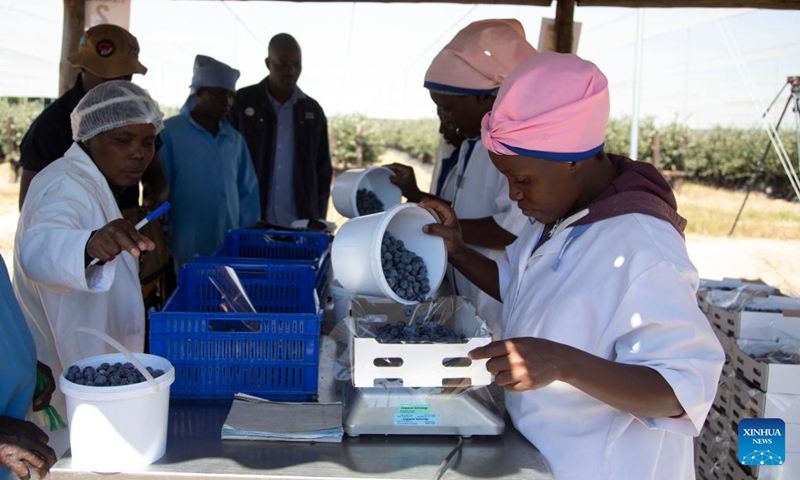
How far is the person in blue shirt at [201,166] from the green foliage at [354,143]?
14035 mm

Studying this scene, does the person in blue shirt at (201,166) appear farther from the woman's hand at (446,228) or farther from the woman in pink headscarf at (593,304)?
the woman in pink headscarf at (593,304)

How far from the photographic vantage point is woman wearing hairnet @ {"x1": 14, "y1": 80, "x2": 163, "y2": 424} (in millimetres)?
1992

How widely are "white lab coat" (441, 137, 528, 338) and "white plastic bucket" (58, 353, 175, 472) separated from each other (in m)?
1.35

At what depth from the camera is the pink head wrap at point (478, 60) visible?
8.58 feet

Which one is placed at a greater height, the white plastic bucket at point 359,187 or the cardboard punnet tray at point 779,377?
the white plastic bucket at point 359,187

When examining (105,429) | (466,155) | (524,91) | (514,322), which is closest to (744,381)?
(466,155)

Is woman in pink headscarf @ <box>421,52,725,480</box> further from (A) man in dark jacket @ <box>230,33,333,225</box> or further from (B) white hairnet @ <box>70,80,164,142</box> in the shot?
(A) man in dark jacket @ <box>230,33,333,225</box>

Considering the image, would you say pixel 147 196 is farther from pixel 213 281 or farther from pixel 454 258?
pixel 454 258

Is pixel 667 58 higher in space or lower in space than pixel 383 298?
higher

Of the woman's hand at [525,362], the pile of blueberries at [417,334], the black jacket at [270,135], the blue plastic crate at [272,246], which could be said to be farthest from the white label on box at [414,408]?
the black jacket at [270,135]

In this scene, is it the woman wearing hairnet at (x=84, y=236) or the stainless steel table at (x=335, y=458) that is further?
the woman wearing hairnet at (x=84, y=236)

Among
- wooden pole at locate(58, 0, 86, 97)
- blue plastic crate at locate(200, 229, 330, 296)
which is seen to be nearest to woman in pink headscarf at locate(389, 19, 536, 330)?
blue plastic crate at locate(200, 229, 330, 296)

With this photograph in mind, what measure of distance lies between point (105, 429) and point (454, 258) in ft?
3.54

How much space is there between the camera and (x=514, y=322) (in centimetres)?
176
